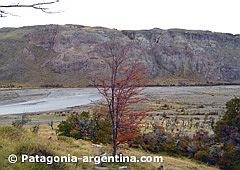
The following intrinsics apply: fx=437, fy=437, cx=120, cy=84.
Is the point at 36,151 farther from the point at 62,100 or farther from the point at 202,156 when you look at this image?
the point at 62,100

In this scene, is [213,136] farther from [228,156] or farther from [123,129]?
[123,129]

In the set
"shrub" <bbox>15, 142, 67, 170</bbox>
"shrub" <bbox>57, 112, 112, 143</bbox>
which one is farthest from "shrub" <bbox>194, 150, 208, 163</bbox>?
"shrub" <bbox>15, 142, 67, 170</bbox>

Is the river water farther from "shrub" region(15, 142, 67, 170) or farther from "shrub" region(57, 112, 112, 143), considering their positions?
"shrub" region(15, 142, 67, 170)

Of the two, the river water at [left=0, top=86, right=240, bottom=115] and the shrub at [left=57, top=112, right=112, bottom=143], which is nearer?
the shrub at [left=57, top=112, right=112, bottom=143]

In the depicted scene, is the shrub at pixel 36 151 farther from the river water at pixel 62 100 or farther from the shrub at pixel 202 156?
the river water at pixel 62 100

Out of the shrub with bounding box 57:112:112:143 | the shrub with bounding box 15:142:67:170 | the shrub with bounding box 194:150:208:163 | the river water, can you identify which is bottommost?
the river water

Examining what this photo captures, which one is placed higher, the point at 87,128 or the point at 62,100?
the point at 87,128

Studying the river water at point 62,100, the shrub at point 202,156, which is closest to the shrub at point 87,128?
the shrub at point 202,156

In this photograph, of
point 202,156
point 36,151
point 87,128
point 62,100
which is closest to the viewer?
point 36,151

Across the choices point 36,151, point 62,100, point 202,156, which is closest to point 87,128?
point 202,156

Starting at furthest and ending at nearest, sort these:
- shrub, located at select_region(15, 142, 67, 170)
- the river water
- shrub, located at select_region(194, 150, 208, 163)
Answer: the river water, shrub, located at select_region(194, 150, 208, 163), shrub, located at select_region(15, 142, 67, 170)

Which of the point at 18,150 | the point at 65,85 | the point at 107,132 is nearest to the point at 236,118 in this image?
the point at 107,132

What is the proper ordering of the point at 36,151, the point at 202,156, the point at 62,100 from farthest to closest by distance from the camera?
the point at 62,100, the point at 202,156, the point at 36,151

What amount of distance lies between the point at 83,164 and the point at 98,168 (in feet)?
2.68
